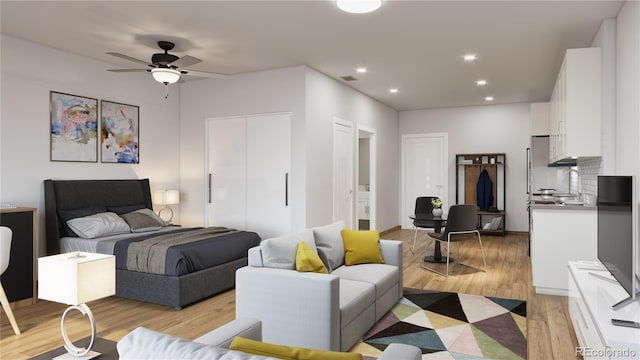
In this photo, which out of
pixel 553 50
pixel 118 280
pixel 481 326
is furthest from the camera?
pixel 553 50

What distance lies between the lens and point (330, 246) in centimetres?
382

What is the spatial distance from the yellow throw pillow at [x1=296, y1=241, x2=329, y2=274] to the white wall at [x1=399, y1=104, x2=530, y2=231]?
6.54 m

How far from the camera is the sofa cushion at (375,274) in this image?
3559mm

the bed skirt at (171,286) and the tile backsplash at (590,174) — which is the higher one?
the tile backsplash at (590,174)

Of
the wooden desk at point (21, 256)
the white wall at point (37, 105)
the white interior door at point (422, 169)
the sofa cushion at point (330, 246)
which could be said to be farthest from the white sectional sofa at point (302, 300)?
the white interior door at point (422, 169)

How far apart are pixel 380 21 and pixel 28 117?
385cm

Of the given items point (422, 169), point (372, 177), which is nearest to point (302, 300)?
point (372, 177)

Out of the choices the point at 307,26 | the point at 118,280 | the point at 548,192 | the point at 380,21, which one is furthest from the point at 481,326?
the point at 548,192

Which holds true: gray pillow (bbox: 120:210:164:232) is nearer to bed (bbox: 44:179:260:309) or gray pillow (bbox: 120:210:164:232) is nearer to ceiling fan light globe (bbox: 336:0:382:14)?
bed (bbox: 44:179:260:309)

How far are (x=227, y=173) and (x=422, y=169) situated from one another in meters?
4.80

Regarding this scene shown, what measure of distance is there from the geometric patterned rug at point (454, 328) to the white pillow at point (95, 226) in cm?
Answer: 311

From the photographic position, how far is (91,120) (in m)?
5.29

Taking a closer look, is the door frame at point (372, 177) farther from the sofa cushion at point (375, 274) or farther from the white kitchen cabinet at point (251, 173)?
the sofa cushion at point (375, 274)

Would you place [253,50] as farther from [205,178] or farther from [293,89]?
[205,178]
